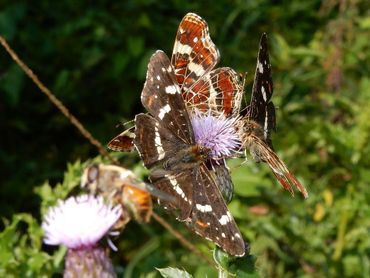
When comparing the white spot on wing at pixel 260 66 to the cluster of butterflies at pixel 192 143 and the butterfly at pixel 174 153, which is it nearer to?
the cluster of butterflies at pixel 192 143

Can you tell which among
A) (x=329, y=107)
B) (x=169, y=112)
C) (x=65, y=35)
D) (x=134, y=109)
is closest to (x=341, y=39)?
(x=329, y=107)

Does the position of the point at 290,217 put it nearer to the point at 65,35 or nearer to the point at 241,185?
the point at 241,185

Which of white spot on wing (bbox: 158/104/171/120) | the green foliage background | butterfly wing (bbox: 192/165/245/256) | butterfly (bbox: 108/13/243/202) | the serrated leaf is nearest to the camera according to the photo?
the serrated leaf

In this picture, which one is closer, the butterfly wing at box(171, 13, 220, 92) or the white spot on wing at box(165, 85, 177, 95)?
the white spot on wing at box(165, 85, 177, 95)

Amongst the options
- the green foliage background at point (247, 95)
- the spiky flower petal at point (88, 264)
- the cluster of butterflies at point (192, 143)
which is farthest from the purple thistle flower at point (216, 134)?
the green foliage background at point (247, 95)

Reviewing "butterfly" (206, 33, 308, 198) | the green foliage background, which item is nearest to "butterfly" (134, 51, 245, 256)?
"butterfly" (206, 33, 308, 198)

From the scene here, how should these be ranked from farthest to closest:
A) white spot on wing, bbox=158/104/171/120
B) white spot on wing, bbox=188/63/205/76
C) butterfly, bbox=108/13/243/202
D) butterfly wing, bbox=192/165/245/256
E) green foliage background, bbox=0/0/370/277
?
green foliage background, bbox=0/0/370/277 → white spot on wing, bbox=188/63/205/76 → butterfly, bbox=108/13/243/202 → white spot on wing, bbox=158/104/171/120 → butterfly wing, bbox=192/165/245/256

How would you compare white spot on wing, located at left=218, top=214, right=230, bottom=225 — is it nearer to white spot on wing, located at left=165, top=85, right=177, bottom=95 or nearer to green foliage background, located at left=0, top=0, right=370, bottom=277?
white spot on wing, located at left=165, top=85, right=177, bottom=95
